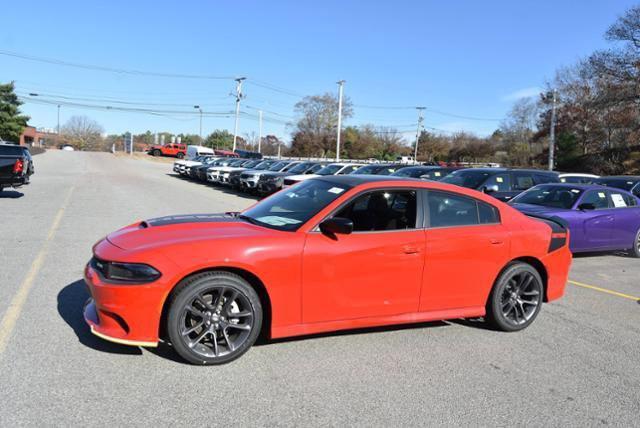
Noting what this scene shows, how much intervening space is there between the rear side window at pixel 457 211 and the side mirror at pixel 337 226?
99cm

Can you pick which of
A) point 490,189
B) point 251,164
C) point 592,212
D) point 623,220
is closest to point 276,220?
point 592,212

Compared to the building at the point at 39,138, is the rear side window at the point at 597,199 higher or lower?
lower

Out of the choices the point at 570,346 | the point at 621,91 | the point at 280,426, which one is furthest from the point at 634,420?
the point at 621,91

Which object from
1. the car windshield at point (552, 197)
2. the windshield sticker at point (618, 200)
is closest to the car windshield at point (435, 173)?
the car windshield at point (552, 197)

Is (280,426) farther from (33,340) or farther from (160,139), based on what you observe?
(160,139)

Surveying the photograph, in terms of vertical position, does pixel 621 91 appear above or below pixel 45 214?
above

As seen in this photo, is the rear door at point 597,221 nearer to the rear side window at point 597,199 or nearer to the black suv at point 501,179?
the rear side window at point 597,199

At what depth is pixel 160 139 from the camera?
84125mm

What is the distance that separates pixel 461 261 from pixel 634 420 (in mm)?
1829

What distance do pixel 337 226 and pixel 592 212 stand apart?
711 cm

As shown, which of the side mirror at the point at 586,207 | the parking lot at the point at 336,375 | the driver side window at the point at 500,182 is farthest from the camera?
the driver side window at the point at 500,182

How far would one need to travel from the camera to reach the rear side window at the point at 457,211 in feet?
15.7

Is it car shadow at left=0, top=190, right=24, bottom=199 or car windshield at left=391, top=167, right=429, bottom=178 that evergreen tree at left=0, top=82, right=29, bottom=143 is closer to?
car shadow at left=0, top=190, right=24, bottom=199

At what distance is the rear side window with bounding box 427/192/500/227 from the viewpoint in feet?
15.7
